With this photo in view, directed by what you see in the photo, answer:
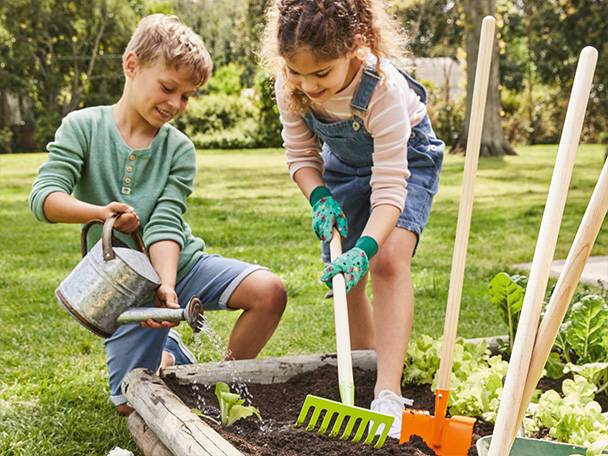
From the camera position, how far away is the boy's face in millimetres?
2951

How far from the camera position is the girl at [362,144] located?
2.62 m

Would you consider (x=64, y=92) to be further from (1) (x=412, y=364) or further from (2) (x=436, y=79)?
(1) (x=412, y=364)

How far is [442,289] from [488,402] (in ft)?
7.32

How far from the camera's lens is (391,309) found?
279 cm

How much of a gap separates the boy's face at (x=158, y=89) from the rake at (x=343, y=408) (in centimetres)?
91

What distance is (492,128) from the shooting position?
16.5 m

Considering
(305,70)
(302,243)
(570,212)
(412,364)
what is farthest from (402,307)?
(570,212)

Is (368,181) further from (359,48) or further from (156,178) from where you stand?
(156,178)

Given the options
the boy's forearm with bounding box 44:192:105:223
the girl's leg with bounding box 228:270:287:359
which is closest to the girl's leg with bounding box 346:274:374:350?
the girl's leg with bounding box 228:270:287:359

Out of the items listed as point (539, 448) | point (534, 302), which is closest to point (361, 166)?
point (539, 448)

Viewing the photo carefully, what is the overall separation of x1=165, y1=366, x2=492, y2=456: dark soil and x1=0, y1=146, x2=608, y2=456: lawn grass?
26 centimetres

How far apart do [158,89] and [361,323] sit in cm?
117

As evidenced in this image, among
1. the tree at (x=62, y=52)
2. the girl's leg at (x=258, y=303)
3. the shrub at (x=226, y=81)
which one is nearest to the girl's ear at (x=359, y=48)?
the girl's leg at (x=258, y=303)

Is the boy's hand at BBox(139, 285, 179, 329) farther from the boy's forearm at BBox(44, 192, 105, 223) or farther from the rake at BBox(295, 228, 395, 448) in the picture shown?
the rake at BBox(295, 228, 395, 448)
